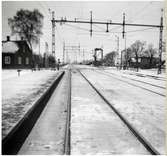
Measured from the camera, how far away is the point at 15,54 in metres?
46.4

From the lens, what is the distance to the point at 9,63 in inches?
1809

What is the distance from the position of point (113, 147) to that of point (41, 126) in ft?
7.30

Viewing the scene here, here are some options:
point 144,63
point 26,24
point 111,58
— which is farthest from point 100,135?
point 111,58

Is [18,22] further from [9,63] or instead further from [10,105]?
[10,105]

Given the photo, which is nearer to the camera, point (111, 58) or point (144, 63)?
point (144, 63)

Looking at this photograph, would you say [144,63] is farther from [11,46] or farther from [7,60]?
[7,60]

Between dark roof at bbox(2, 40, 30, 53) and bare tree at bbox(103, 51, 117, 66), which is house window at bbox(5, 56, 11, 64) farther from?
bare tree at bbox(103, 51, 117, 66)

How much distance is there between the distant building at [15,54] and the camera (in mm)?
45969

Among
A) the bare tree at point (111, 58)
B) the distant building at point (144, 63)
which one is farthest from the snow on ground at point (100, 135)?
the bare tree at point (111, 58)

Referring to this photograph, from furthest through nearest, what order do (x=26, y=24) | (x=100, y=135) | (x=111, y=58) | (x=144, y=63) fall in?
(x=111, y=58), (x=144, y=63), (x=26, y=24), (x=100, y=135)

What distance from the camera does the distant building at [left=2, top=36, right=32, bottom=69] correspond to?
4597 cm

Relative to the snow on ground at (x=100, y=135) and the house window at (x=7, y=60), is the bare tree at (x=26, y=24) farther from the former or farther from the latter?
the snow on ground at (x=100, y=135)

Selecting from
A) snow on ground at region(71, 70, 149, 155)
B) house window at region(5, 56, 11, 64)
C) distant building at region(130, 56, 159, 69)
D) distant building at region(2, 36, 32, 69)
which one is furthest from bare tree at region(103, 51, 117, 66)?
snow on ground at region(71, 70, 149, 155)

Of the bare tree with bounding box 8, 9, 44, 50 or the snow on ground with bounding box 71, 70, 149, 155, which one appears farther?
the bare tree with bounding box 8, 9, 44, 50
